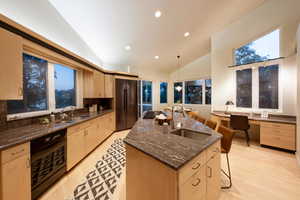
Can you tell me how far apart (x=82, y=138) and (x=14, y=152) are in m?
1.24

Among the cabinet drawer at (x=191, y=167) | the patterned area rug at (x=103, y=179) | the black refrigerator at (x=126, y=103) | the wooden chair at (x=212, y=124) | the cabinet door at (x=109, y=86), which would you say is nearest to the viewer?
the cabinet drawer at (x=191, y=167)

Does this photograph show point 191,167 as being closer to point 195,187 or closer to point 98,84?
point 195,187

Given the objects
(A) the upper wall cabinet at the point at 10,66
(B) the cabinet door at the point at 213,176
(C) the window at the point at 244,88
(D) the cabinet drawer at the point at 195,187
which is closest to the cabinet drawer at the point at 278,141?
(C) the window at the point at 244,88

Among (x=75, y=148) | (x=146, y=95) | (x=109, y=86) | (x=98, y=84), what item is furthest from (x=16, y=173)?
(x=146, y=95)

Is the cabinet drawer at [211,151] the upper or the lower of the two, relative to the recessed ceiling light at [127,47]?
lower

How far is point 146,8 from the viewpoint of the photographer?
2.61m

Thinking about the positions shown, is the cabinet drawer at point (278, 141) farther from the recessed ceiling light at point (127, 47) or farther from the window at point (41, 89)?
the window at point (41, 89)

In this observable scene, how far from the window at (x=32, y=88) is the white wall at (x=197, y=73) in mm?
6012

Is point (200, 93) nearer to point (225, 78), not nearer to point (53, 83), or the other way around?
point (225, 78)

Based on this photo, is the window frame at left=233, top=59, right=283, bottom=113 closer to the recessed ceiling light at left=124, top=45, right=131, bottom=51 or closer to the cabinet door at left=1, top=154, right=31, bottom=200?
the recessed ceiling light at left=124, top=45, right=131, bottom=51

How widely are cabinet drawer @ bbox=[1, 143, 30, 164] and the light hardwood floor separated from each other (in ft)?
2.64

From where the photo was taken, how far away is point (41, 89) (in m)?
2.39

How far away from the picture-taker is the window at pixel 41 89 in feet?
6.71

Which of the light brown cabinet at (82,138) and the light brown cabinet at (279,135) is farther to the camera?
the light brown cabinet at (279,135)
